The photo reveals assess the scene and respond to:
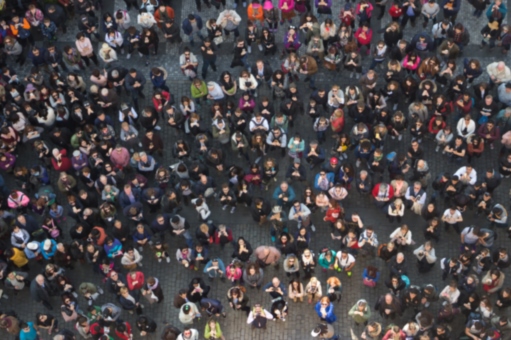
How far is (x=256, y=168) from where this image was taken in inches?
727

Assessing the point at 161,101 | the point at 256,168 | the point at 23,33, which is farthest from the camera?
the point at 23,33

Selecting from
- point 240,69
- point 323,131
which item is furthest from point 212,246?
point 240,69

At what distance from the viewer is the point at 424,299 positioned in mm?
16984

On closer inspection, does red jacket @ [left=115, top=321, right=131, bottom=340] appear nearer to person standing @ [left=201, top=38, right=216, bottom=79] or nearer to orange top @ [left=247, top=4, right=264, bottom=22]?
person standing @ [left=201, top=38, right=216, bottom=79]

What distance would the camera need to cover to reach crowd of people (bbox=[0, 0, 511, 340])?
17.3 meters

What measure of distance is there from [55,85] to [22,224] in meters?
4.35

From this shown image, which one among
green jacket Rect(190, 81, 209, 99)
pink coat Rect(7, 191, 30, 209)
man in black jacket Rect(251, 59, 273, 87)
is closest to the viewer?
pink coat Rect(7, 191, 30, 209)

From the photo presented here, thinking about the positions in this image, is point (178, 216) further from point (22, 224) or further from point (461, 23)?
point (461, 23)

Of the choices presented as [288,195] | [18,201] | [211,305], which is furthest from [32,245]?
[288,195]

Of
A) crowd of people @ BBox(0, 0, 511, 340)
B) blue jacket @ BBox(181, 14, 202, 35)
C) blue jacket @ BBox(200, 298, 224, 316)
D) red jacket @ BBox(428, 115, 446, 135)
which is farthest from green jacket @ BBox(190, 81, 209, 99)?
red jacket @ BBox(428, 115, 446, 135)

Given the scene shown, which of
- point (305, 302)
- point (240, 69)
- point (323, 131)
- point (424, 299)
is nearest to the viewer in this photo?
point (424, 299)

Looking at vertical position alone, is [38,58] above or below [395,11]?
below

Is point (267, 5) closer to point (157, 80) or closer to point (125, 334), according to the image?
point (157, 80)

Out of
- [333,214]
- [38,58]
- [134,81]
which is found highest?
[38,58]
